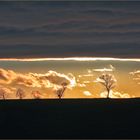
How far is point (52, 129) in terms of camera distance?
1534 inches

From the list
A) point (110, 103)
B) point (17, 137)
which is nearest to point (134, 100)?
point (110, 103)

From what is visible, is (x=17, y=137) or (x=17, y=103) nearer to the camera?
(x=17, y=137)

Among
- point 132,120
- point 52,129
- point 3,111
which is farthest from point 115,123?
point 3,111

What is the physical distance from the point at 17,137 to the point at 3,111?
6079 mm

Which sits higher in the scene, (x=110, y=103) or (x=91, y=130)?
(x=110, y=103)

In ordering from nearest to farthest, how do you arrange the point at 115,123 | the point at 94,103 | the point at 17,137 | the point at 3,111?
the point at 17,137 → the point at 115,123 → the point at 3,111 → the point at 94,103

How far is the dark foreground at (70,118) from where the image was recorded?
38.0 m

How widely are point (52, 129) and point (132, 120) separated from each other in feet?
16.1

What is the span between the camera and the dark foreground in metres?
38.0

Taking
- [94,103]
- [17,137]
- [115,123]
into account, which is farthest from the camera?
[94,103]

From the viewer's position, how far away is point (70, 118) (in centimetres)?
4134

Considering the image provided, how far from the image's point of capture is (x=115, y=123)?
4009cm

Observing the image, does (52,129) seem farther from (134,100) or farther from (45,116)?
(134,100)

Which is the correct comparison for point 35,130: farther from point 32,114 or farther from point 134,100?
point 134,100
